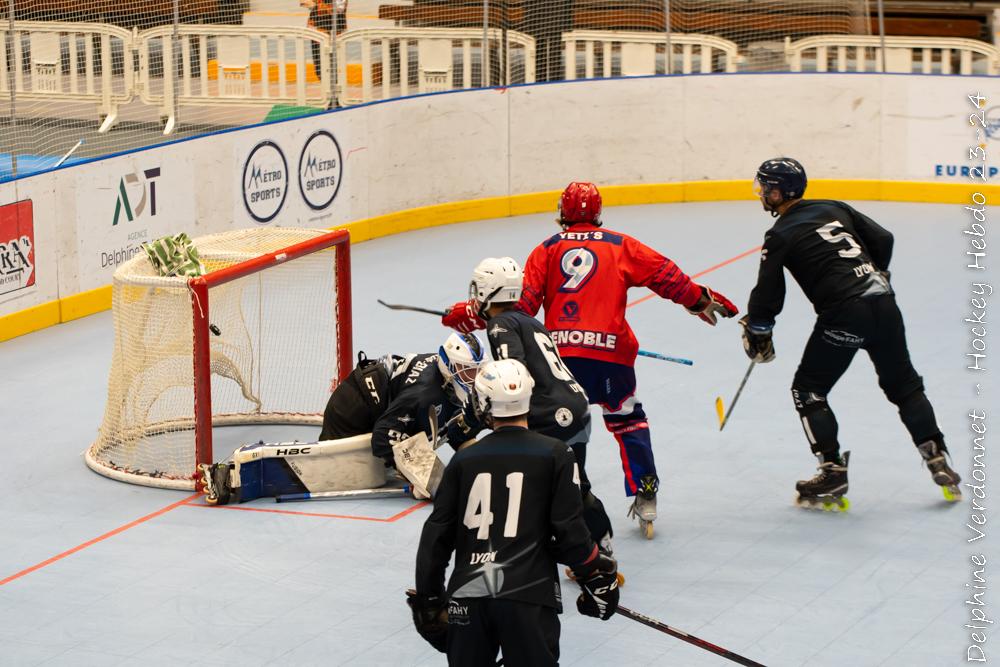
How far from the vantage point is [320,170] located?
13008mm

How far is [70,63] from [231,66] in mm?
1406

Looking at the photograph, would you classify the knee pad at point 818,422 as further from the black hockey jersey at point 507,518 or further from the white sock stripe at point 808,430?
the black hockey jersey at point 507,518

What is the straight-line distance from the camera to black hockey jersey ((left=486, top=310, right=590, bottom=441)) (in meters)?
6.07

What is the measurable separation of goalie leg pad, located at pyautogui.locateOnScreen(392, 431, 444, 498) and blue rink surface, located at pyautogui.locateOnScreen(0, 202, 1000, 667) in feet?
0.51

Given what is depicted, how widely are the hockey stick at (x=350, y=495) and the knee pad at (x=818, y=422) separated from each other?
197cm

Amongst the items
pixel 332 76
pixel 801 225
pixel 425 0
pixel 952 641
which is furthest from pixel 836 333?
pixel 425 0

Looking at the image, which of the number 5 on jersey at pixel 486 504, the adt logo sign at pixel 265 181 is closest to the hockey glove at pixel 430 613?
the number 5 on jersey at pixel 486 504

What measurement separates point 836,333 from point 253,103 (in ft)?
24.7

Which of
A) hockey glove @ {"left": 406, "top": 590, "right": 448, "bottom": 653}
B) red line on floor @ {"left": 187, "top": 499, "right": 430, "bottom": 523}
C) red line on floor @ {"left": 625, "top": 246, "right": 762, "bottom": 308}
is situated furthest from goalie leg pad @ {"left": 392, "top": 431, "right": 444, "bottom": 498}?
red line on floor @ {"left": 625, "top": 246, "right": 762, "bottom": 308}

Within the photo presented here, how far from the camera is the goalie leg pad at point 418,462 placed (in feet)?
25.0

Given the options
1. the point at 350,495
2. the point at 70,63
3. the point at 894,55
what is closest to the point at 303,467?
the point at 350,495

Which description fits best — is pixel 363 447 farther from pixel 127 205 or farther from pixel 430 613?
pixel 127 205

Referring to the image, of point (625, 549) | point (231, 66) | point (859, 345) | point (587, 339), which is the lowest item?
point (625, 549)

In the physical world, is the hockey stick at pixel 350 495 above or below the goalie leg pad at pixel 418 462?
below
